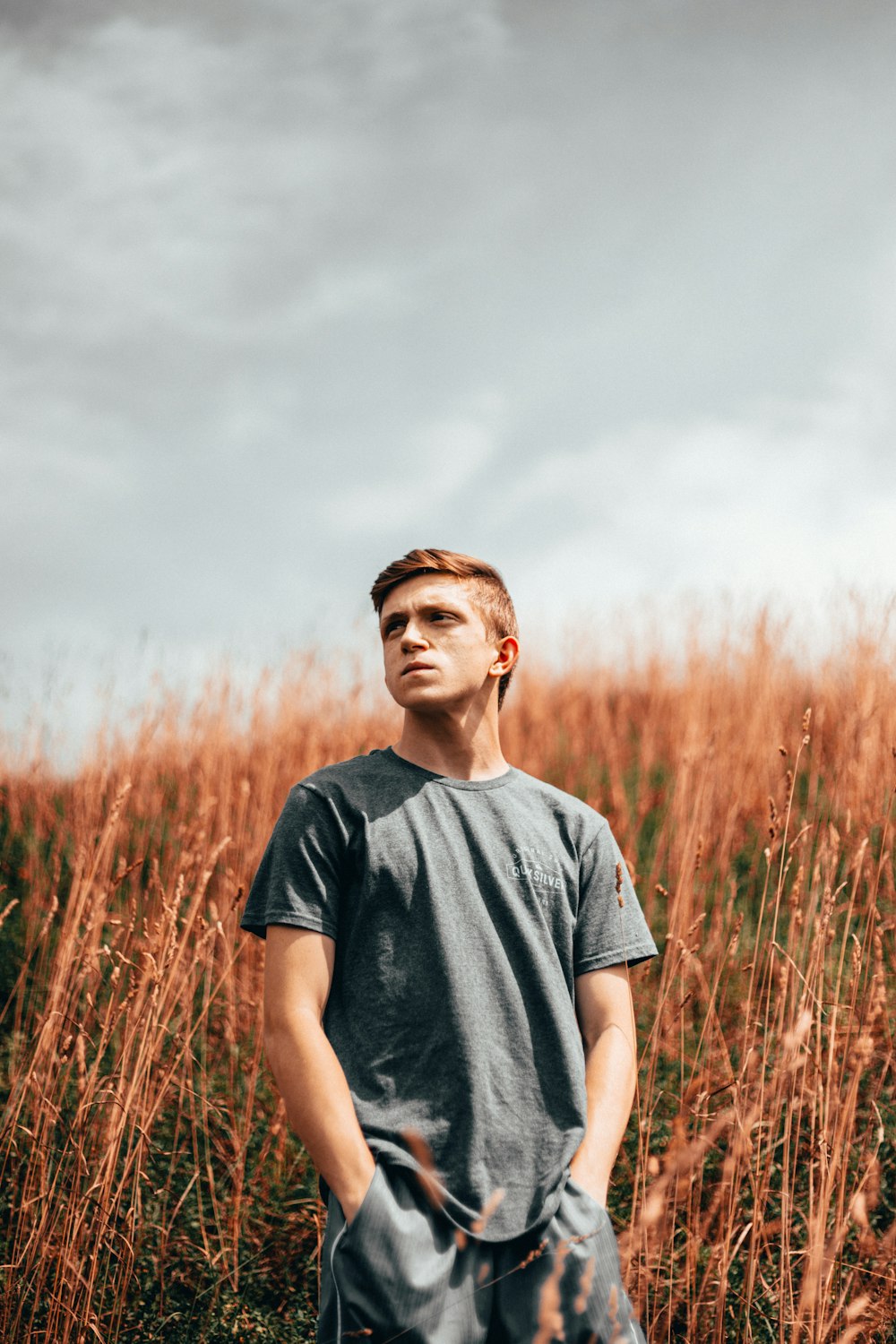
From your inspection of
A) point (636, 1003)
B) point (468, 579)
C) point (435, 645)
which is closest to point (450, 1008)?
point (435, 645)

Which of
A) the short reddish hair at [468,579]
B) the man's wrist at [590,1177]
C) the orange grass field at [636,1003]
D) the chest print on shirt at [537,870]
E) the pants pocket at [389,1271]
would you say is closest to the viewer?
the pants pocket at [389,1271]

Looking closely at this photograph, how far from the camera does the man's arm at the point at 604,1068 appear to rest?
46.3 inches

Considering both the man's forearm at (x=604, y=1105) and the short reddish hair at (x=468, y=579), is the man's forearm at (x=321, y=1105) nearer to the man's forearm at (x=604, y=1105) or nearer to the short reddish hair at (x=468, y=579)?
the man's forearm at (x=604, y=1105)

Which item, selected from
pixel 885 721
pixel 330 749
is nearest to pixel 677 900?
pixel 885 721

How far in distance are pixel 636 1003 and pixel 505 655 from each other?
Answer: 1.81 m

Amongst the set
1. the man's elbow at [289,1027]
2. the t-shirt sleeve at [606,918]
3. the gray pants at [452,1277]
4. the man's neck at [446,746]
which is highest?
the man's neck at [446,746]

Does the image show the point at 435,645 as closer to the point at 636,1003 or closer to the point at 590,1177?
the point at 590,1177

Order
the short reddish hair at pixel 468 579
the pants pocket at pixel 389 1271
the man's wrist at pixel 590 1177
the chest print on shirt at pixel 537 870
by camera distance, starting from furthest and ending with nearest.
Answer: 1. the short reddish hair at pixel 468 579
2. the chest print on shirt at pixel 537 870
3. the man's wrist at pixel 590 1177
4. the pants pocket at pixel 389 1271

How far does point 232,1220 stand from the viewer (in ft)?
6.94

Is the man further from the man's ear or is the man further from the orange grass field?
the orange grass field

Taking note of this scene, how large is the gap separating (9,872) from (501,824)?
10.3ft

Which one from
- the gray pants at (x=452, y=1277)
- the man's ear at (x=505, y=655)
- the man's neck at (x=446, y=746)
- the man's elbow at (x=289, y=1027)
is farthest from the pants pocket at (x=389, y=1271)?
the man's ear at (x=505, y=655)

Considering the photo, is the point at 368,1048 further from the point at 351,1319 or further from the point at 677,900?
the point at 677,900

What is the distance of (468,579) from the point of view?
1468mm
